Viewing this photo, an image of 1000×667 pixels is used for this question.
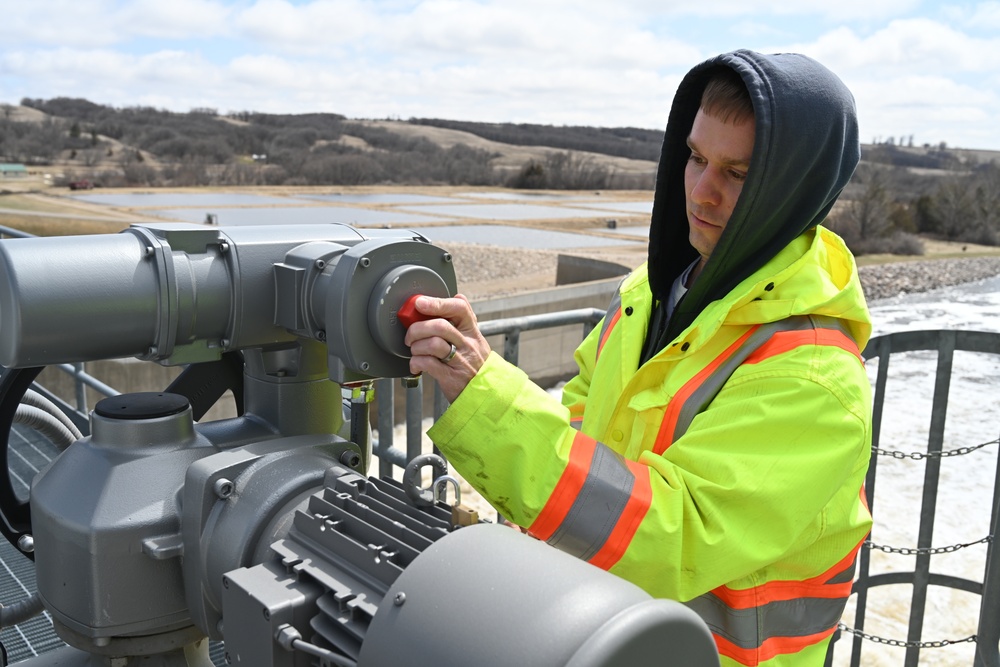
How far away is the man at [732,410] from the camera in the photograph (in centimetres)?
106

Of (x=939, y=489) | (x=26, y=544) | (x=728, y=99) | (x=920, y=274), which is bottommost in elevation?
(x=939, y=489)

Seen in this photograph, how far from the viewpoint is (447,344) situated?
3.22 ft

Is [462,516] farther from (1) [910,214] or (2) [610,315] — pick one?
(1) [910,214]

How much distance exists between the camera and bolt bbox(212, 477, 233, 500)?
35.7 inches

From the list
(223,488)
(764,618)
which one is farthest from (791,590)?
(223,488)

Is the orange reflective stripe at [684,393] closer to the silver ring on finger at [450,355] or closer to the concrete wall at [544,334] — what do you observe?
the silver ring on finger at [450,355]

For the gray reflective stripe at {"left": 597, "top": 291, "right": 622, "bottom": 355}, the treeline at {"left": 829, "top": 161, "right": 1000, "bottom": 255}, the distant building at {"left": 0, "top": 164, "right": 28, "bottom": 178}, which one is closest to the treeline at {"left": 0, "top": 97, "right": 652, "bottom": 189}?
the distant building at {"left": 0, "top": 164, "right": 28, "bottom": 178}

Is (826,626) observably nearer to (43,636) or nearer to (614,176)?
(43,636)

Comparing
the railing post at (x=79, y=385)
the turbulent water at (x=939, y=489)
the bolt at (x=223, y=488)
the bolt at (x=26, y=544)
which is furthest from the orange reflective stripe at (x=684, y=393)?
the railing post at (x=79, y=385)

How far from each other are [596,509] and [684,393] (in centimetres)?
28

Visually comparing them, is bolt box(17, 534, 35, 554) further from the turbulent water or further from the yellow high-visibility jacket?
the turbulent water

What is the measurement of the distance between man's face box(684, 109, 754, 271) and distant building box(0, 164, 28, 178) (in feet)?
140

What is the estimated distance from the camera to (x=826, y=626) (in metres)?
1.30

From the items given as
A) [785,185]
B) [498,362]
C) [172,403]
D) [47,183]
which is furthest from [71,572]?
[47,183]
